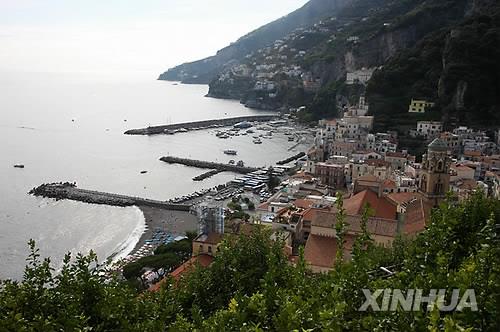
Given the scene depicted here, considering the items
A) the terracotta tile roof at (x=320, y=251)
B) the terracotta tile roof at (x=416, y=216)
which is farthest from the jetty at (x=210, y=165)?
the terracotta tile roof at (x=320, y=251)

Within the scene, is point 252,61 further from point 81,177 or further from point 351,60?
point 81,177

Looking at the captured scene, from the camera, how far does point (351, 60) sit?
7888cm

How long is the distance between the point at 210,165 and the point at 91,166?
12.2 metres

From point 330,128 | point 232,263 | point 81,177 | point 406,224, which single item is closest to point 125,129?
point 81,177

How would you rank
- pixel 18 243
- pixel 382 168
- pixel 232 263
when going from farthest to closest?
pixel 382 168
pixel 18 243
pixel 232 263

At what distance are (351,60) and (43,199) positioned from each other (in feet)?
185

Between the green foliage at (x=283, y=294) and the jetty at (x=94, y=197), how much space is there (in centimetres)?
2565

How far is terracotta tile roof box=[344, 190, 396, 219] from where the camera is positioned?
21500mm

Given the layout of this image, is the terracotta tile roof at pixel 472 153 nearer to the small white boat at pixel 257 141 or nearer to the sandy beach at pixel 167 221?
the sandy beach at pixel 167 221

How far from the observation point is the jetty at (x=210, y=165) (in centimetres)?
4806

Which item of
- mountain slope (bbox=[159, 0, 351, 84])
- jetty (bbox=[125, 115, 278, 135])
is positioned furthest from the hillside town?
mountain slope (bbox=[159, 0, 351, 84])

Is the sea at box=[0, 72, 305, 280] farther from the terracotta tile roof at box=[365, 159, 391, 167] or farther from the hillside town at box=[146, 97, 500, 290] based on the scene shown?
the terracotta tile roof at box=[365, 159, 391, 167]

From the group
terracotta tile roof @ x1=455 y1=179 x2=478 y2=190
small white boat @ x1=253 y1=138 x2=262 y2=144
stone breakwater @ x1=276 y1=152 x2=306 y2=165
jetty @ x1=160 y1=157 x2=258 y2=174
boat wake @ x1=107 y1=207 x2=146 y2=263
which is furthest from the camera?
small white boat @ x1=253 y1=138 x2=262 y2=144

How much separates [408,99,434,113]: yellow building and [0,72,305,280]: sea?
14410 mm
